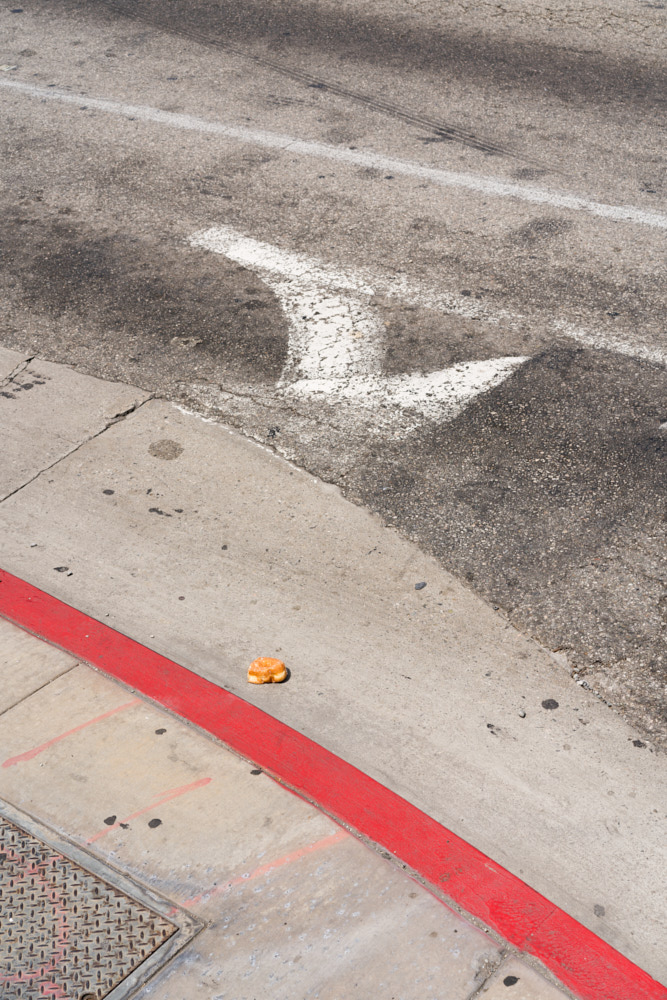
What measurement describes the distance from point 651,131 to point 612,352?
12.3ft

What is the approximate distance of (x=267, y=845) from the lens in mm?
3346

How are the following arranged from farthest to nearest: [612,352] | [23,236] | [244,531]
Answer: [23,236] → [612,352] → [244,531]

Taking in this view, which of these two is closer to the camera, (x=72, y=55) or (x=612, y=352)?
(x=612, y=352)

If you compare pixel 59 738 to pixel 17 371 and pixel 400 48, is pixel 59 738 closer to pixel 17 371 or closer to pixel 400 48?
pixel 17 371

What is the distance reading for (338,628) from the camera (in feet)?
14.1

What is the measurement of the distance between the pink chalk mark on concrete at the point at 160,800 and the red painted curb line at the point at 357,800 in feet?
0.75

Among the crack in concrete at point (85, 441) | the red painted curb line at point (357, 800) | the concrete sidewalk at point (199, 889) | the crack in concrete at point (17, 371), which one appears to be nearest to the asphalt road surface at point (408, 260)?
A: the crack in concrete at point (17, 371)

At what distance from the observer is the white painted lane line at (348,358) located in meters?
5.56

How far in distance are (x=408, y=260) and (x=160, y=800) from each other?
4600mm

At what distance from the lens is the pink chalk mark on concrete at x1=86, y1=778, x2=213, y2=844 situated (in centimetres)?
340

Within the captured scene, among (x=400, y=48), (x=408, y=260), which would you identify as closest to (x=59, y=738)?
(x=408, y=260)

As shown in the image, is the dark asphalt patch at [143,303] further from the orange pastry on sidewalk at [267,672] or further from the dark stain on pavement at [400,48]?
the dark stain on pavement at [400,48]

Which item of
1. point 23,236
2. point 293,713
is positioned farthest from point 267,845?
point 23,236

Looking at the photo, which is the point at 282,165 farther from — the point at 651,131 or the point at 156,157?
the point at 651,131
